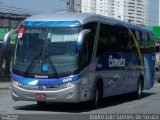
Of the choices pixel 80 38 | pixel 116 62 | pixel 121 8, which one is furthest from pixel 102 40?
pixel 121 8

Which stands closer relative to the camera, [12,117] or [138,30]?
[12,117]

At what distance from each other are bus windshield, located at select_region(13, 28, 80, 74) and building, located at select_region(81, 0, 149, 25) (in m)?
54.3

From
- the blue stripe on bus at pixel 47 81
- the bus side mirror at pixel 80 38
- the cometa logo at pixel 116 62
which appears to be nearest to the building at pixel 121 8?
the cometa logo at pixel 116 62

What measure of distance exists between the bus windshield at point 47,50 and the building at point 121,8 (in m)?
54.3

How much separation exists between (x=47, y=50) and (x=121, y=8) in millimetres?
68005

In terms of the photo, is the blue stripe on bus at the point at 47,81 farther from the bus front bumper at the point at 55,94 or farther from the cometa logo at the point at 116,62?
the cometa logo at the point at 116,62

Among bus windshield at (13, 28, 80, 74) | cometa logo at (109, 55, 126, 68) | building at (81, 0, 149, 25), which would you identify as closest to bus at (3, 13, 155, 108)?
bus windshield at (13, 28, 80, 74)

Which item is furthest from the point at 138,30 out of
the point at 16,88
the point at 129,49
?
the point at 16,88

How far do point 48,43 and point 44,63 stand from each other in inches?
26.8

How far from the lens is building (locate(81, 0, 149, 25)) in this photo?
7300 cm

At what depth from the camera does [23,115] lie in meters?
14.6

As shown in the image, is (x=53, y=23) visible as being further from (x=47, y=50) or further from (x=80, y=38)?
(x=80, y=38)

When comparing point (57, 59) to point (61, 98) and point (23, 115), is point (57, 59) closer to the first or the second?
point (61, 98)

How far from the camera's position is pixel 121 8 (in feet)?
272
